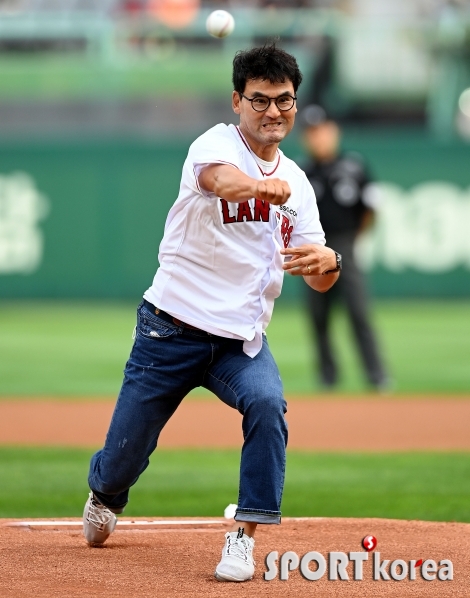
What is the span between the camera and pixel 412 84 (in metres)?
19.6

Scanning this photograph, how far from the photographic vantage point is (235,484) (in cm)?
679

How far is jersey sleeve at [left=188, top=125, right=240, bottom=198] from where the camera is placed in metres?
4.11

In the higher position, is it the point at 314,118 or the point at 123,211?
the point at 314,118

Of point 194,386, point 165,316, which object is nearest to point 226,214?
point 165,316

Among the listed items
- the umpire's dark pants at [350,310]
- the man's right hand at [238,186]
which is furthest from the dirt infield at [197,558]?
the umpire's dark pants at [350,310]

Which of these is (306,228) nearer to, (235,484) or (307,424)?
(235,484)

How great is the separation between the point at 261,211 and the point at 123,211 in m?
14.5

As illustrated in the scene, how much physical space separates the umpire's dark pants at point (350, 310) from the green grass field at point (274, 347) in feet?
1.01

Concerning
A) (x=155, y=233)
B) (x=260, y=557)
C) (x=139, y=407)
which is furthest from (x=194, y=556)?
(x=155, y=233)

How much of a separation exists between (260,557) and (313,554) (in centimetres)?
24

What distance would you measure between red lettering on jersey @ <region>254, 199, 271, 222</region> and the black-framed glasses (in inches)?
14.0

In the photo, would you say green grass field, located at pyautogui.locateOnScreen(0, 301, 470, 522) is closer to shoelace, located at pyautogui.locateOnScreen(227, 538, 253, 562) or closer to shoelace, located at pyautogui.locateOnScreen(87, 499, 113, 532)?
shoelace, located at pyautogui.locateOnScreen(87, 499, 113, 532)

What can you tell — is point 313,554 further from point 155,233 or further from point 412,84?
point 412,84

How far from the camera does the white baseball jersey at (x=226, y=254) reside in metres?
4.26
